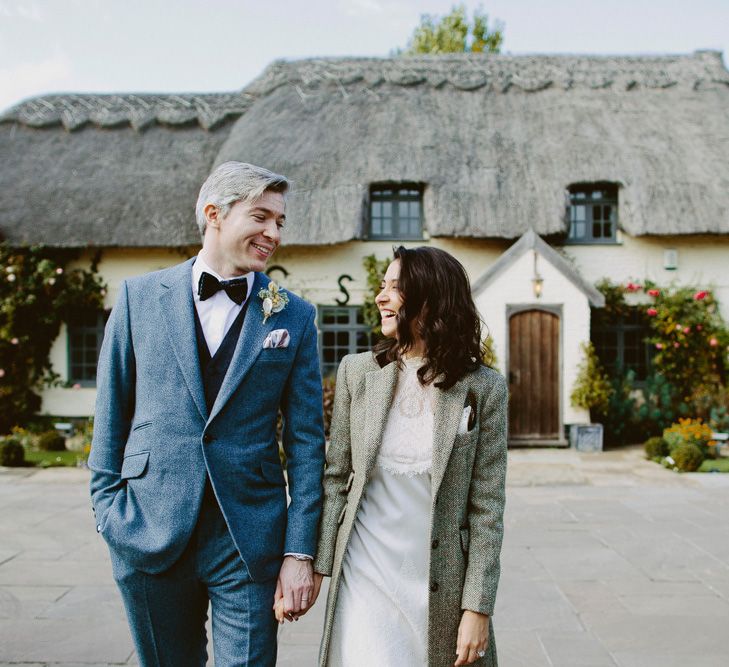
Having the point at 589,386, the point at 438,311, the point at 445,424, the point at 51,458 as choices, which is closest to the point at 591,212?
the point at 589,386

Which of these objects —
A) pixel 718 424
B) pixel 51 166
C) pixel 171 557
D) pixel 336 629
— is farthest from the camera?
pixel 51 166

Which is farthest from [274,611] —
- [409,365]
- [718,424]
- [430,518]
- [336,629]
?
[718,424]

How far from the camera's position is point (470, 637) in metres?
2.07

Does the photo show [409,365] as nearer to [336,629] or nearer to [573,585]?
[336,629]

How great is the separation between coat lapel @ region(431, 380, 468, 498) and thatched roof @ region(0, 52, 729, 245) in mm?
10221

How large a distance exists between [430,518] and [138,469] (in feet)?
2.79

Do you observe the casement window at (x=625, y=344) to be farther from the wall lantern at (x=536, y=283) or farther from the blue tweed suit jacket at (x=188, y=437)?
the blue tweed suit jacket at (x=188, y=437)

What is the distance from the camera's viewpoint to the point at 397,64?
15062mm

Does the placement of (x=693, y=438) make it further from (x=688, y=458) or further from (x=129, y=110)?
(x=129, y=110)

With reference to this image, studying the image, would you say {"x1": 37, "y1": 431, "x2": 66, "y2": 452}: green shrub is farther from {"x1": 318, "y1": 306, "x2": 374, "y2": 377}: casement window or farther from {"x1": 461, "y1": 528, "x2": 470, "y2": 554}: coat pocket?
{"x1": 461, "y1": 528, "x2": 470, "y2": 554}: coat pocket

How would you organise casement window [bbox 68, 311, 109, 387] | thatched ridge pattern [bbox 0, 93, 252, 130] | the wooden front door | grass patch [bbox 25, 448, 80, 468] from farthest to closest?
thatched ridge pattern [bbox 0, 93, 252, 130]
casement window [bbox 68, 311, 109, 387]
the wooden front door
grass patch [bbox 25, 448, 80, 468]

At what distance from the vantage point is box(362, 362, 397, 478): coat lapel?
85.4 inches

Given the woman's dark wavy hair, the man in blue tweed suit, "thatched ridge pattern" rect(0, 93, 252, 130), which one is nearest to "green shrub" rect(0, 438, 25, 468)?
"thatched ridge pattern" rect(0, 93, 252, 130)

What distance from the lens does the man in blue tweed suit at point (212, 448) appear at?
2078 millimetres
